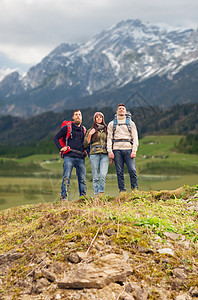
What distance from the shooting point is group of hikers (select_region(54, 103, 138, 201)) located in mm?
9969

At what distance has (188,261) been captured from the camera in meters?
5.37

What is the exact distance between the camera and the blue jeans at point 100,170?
997 cm

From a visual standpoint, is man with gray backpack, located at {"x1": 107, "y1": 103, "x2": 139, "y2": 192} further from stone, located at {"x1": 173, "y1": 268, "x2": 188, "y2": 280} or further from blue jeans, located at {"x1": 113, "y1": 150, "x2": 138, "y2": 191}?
stone, located at {"x1": 173, "y1": 268, "x2": 188, "y2": 280}

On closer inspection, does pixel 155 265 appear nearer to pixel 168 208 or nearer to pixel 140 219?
pixel 140 219

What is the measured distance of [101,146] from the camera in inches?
392

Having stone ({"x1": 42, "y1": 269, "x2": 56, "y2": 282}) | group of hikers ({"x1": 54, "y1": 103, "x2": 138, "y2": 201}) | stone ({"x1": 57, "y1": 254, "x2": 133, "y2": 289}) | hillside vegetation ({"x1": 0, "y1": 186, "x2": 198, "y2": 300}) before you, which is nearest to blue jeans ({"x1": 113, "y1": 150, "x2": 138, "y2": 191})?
group of hikers ({"x1": 54, "y1": 103, "x2": 138, "y2": 201})

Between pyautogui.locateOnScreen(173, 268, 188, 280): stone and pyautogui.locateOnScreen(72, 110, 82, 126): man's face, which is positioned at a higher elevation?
pyautogui.locateOnScreen(72, 110, 82, 126): man's face

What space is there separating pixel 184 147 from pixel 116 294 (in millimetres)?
118190

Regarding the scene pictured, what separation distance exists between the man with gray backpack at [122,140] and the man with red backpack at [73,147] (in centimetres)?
101

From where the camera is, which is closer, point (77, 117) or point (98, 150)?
point (98, 150)

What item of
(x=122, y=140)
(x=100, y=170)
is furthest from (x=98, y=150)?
(x=122, y=140)

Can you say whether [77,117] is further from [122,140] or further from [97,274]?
[97,274]

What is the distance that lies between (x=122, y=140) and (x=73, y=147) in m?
1.61

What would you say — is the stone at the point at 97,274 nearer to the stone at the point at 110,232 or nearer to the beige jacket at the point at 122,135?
the stone at the point at 110,232
